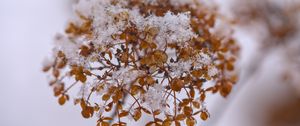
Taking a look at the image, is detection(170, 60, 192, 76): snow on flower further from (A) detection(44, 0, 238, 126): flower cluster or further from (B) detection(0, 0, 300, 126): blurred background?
(B) detection(0, 0, 300, 126): blurred background

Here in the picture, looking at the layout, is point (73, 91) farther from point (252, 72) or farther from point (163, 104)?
point (163, 104)

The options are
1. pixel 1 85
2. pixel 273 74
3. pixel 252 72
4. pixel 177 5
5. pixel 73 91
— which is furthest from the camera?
pixel 273 74

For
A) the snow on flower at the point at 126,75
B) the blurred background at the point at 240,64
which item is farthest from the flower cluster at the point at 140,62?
the blurred background at the point at 240,64

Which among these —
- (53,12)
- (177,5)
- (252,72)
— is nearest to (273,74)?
(252,72)

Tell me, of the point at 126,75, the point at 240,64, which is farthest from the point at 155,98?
the point at 240,64

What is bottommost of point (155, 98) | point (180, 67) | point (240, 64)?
point (155, 98)

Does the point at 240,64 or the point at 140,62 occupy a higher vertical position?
the point at 240,64

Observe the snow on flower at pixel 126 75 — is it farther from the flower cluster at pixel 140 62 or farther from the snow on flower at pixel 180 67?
the snow on flower at pixel 180 67

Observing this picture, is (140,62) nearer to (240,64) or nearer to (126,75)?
(126,75)
